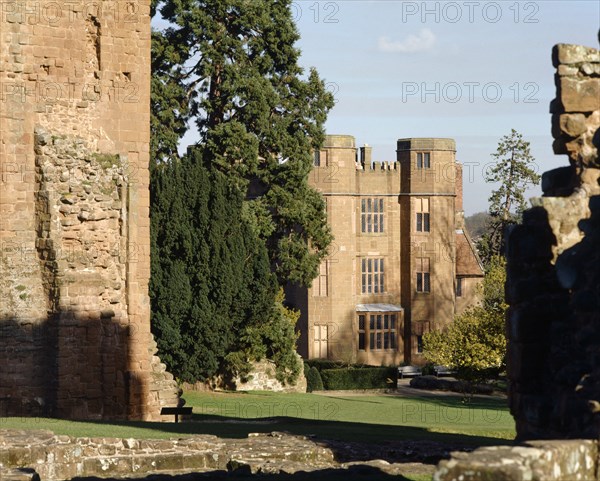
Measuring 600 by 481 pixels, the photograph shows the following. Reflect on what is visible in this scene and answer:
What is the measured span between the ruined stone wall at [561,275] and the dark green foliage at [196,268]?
26171mm

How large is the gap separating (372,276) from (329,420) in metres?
36.7

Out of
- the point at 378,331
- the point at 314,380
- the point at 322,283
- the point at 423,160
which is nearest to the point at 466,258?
the point at 423,160

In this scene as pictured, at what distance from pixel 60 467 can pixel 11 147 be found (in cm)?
891

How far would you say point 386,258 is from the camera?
65188 millimetres

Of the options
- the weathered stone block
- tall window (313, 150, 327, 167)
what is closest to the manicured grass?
the weathered stone block

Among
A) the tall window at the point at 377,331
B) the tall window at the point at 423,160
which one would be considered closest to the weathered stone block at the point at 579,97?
the tall window at the point at 377,331

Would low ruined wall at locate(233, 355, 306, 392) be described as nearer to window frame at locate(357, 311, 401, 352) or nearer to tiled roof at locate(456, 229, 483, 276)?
window frame at locate(357, 311, 401, 352)

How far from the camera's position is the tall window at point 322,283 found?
202ft

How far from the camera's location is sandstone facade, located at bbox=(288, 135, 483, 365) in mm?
61781

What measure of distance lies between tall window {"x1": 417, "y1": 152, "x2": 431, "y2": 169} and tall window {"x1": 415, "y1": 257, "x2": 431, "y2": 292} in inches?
192

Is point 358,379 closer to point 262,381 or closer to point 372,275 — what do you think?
point 262,381

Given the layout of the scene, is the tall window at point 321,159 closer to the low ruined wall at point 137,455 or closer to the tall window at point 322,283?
the tall window at point 322,283

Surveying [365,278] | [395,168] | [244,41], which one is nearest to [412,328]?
[365,278]

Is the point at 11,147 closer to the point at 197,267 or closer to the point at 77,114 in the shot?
the point at 77,114
